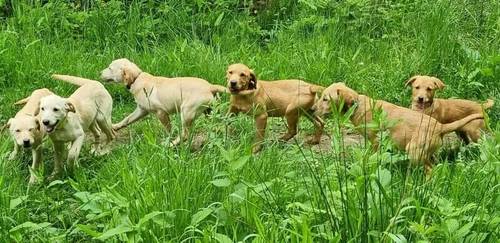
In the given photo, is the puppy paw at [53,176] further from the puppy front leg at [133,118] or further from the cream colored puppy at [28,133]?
the puppy front leg at [133,118]

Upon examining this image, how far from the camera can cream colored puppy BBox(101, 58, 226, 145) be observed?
7820 mm

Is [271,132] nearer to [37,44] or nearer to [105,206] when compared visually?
[37,44]

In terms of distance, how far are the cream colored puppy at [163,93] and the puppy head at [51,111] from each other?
2.57 feet

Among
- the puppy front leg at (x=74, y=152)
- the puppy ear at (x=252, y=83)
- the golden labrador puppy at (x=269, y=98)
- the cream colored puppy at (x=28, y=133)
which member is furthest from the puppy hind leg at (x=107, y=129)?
the puppy ear at (x=252, y=83)

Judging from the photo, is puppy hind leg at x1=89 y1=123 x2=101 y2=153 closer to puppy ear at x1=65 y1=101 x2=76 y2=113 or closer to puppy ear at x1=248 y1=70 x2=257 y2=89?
puppy ear at x1=65 y1=101 x2=76 y2=113

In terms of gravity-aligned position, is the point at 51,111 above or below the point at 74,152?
above

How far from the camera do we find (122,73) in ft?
27.3

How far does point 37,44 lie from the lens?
31.1ft

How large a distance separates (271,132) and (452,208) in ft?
13.8

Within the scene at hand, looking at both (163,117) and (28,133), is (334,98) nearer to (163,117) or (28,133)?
(163,117)

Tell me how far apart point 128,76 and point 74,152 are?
1.40 metres

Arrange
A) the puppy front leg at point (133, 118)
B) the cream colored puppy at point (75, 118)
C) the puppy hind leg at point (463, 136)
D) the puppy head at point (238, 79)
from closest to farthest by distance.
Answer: the cream colored puppy at point (75, 118), the puppy hind leg at point (463, 136), the puppy head at point (238, 79), the puppy front leg at point (133, 118)

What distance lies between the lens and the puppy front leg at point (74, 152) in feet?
23.0

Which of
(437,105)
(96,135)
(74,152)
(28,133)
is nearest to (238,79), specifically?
(96,135)
